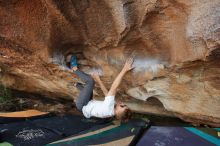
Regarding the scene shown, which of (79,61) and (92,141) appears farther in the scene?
(79,61)

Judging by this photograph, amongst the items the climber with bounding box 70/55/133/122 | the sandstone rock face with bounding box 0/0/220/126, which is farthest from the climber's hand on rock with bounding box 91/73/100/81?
the sandstone rock face with bounding box 0/0/220/126

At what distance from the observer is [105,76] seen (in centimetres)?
430

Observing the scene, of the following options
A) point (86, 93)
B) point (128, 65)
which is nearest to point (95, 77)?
point (86, 93)

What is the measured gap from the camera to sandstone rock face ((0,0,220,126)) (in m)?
3.28

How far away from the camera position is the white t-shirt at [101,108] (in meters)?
3.67

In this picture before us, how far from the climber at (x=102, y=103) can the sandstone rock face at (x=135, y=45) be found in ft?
0.76

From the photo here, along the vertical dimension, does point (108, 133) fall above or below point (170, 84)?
below

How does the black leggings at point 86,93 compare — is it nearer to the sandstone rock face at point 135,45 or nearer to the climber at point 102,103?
the climber at point 102,103

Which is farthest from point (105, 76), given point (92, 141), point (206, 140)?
point (206, 140)

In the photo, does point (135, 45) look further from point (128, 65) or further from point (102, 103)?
point (102, 103)

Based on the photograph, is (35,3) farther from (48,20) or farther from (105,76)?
(105,76)

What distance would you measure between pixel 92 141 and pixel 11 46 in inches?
65.8

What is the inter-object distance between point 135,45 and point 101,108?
79 cm

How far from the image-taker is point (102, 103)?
3742mm
